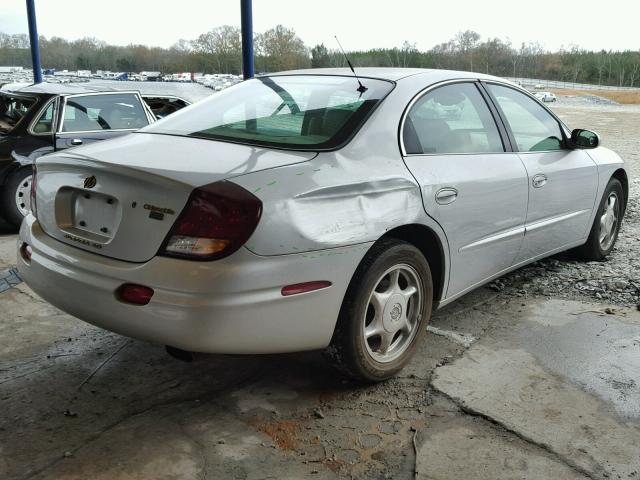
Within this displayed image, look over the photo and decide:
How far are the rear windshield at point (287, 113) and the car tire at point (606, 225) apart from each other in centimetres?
254

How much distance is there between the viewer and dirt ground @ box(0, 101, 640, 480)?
236cm

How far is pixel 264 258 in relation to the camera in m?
2.34

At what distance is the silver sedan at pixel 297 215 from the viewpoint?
7.66 feet

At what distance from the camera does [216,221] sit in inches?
90.7

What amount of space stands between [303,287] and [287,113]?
1101 mm

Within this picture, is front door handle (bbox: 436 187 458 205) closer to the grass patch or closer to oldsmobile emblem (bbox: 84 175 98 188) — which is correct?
oldsmobile emblem (bbox: 84 175 98 188)

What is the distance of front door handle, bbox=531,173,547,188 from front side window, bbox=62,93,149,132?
4.68m

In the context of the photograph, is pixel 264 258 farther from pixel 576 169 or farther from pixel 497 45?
pixel 497 45

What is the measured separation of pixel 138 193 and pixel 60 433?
3.45 feet

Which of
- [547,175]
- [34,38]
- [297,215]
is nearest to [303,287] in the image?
[297,215]

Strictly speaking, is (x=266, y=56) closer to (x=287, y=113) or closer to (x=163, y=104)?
(x=163, y=104)

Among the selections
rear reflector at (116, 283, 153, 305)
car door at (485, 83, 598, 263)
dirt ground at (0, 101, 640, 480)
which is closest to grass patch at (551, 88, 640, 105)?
car door at (485, 83, 598, 263)

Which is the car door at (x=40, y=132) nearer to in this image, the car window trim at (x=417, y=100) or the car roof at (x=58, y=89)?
the car roof at (x=58, y=89)

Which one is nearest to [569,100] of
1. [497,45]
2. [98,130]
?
[497,45]
